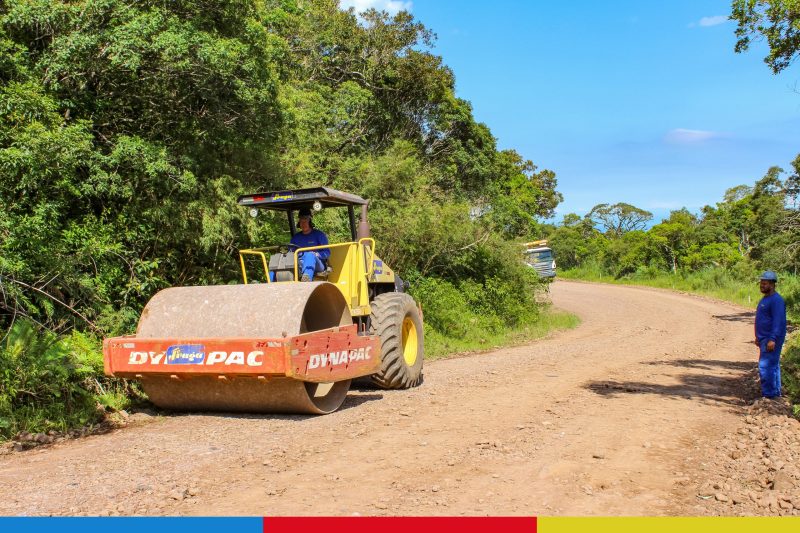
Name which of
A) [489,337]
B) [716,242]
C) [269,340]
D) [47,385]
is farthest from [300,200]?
[716,242]

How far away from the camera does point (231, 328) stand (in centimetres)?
723

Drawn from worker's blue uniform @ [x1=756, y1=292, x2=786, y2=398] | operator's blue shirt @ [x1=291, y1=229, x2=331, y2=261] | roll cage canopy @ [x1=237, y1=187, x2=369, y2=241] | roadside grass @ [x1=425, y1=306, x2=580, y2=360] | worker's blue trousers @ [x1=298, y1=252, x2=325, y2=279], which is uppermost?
roll cage canopy @ [x1=237, y1=187, x2=369, y2=241]

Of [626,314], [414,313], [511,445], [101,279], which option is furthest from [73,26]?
[626,314]

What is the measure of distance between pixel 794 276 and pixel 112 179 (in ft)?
89.2

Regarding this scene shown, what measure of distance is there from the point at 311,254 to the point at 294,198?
73 cm

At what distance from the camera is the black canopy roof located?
8.52m

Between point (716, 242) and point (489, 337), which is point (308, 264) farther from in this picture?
point (716, 242)

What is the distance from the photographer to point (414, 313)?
10266 millimetres

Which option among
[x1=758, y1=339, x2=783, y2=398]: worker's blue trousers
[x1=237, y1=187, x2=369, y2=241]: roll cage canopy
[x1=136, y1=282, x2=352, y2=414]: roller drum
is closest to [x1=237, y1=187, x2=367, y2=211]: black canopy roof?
[x1=237, y1=187, x2=369, y2=241]: roll cage canopy

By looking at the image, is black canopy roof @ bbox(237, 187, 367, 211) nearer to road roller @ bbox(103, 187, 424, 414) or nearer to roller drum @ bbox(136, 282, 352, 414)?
road roller @ bbox(103, 187, 424, 414)

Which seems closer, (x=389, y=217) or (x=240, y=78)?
(x=240, y=78)

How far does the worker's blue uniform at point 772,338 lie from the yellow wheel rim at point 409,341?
14.7 feet

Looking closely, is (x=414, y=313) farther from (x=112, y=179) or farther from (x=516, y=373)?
(x=112, y=179)

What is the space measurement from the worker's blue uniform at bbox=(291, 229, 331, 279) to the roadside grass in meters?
5.58
